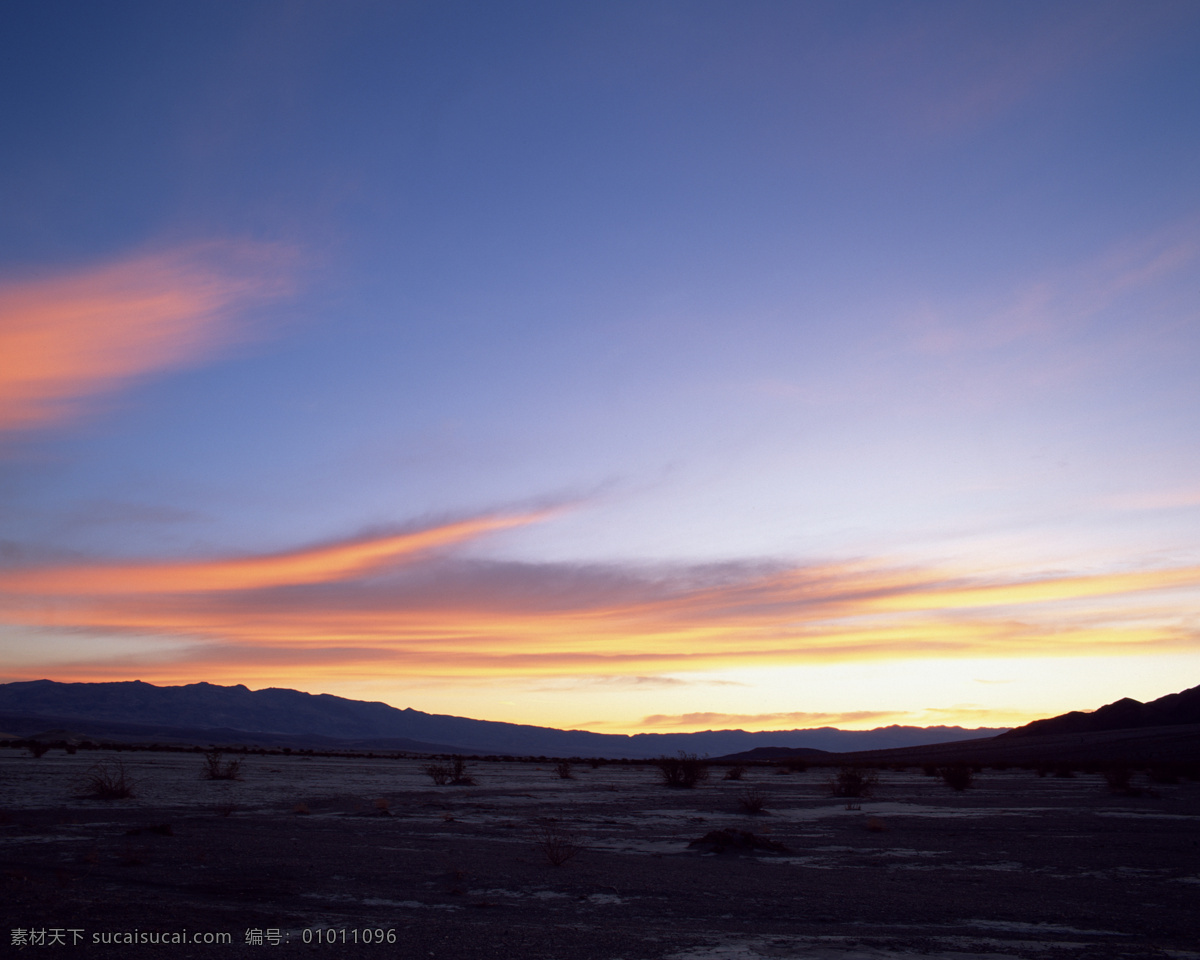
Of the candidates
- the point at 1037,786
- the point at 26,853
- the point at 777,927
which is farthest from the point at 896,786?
the point at 26,853

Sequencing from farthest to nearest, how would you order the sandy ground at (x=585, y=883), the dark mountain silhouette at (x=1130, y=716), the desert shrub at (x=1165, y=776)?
1. the dark mountain silhouette at (x=1130, y=716)
2. the desert shrub at (x=1165, y=776)
3. the sandy ground at (x=585, y=883)

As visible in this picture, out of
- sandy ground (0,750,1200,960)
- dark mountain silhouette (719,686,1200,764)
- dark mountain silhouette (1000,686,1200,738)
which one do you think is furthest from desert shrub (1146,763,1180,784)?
dark mountain silhouette (1000,686,1200,738)

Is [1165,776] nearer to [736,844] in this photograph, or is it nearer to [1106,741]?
[736,844]

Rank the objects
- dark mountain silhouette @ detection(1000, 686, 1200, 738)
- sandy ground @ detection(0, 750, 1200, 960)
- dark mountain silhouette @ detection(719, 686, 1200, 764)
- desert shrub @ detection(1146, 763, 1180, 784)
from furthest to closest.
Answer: dark mountain silhouette @ detection(1000, 686, 1200, 738) → dark mountain silhouette @ detection(719, 686, 1200, 764) → desert shrub @ detection(1146, 763, 1180, 784) → sandy ground @ detection(0, 750, 1200, 960)

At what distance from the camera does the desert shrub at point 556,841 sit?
40.7 feet

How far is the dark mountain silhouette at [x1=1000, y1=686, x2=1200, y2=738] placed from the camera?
110m

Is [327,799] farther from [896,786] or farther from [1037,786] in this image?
[1037,786]

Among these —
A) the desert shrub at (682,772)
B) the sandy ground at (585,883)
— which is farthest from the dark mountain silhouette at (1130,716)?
the sandy ground at (585,883)

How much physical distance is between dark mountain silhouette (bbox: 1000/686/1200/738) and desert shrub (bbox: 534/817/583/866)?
377 feet

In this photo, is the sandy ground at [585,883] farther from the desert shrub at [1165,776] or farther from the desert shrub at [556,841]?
the desert shrub at [1165,776]

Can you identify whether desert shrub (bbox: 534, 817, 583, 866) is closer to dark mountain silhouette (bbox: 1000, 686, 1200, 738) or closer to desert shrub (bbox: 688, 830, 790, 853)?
desert shrub (bbox: 688, 830, 790, 853)

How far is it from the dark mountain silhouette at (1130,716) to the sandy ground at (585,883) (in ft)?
368

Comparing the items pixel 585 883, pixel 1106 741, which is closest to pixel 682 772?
pixel 585 883

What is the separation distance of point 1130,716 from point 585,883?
135268 mm
